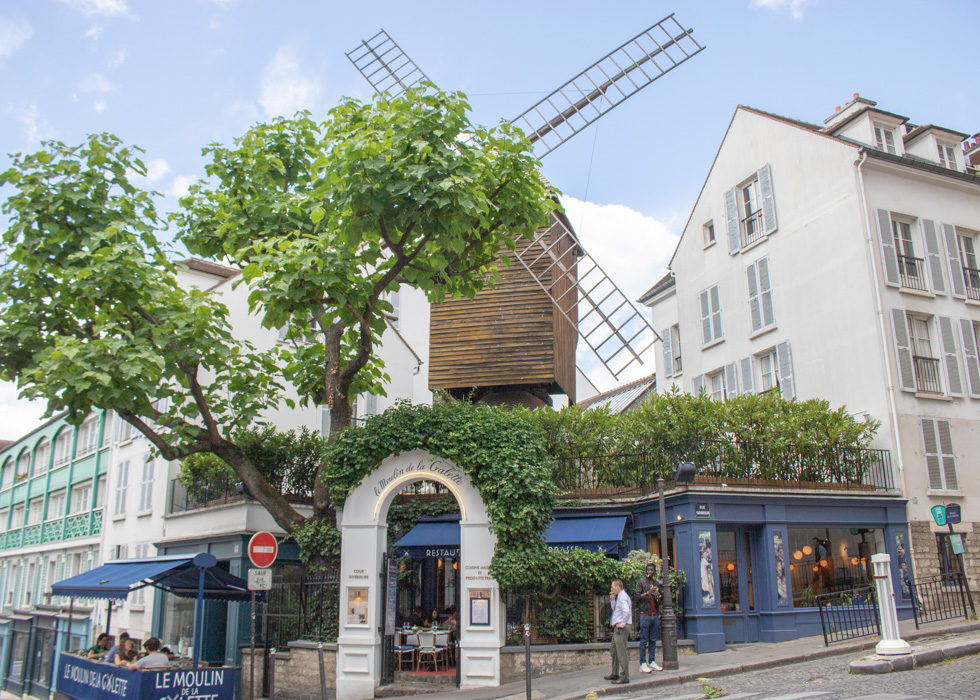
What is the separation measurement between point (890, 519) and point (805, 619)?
10.2 feet

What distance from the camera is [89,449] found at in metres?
31.5

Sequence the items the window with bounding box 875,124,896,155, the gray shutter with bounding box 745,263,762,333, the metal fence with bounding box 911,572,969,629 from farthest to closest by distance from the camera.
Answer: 1. the gray shutter with bounding box 745,263,762,333
2. the window with bounding box 875,124,896,155
3. the metal fence with bounding box 911,572,969,629

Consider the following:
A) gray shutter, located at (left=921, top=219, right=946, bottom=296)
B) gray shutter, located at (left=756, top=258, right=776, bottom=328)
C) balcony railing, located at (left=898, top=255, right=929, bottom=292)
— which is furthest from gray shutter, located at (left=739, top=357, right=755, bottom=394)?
gray shutter, located at (left=921, top=219, right=946, bottom=296)

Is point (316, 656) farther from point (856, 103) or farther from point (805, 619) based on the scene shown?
point (856, 103)

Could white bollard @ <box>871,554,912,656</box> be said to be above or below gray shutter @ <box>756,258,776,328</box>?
below

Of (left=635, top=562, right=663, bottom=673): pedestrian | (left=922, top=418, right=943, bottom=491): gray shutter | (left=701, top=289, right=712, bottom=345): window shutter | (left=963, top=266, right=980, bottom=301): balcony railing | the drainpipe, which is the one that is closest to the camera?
(left=635, top=562, right=663, bottom=673): pedestrian

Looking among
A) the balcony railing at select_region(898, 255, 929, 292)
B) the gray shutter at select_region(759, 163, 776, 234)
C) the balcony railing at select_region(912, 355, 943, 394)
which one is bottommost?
the balcony railing at select_region(912, 355, 943, 394)

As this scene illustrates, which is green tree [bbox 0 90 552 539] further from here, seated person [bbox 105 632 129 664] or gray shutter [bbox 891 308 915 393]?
gray shutter [bbox 891 308 915 393]

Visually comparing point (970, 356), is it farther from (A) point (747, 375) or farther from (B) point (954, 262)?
(A) point (747, 375)

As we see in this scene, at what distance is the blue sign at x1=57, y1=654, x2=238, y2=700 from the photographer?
11.1 metres

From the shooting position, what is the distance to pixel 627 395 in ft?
109

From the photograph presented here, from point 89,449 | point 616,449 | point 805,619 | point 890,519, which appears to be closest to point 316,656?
point 616,449

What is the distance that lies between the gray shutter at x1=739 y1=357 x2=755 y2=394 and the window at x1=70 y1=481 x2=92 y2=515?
23154mm

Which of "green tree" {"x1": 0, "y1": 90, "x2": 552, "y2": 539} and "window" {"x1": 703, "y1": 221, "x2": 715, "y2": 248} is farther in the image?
"window" {"x1": 703, "y1": 221, "x2": 715, "y2": 248}
